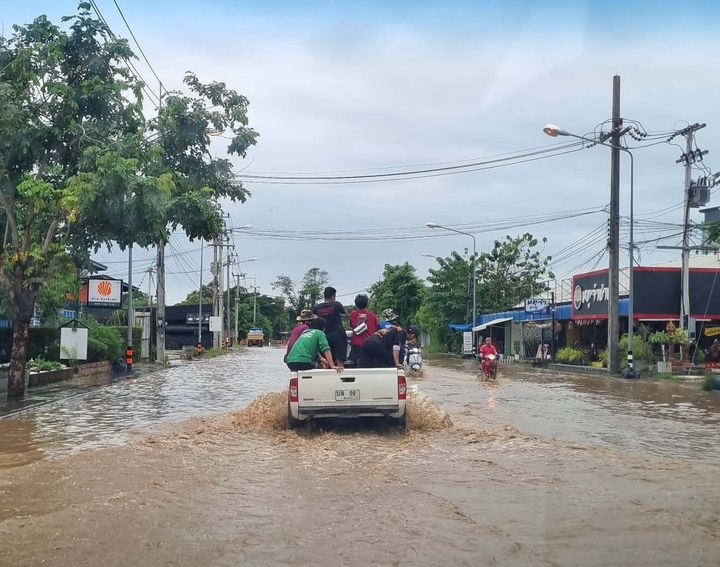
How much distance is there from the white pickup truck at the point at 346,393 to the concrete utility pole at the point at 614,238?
67.5 feet

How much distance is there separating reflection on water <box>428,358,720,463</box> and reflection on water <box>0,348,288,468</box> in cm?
584

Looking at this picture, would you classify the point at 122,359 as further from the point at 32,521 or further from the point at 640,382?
the point at 32,521

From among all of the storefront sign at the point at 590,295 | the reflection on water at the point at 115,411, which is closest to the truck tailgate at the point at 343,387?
the reflection on water at the point at 115,411

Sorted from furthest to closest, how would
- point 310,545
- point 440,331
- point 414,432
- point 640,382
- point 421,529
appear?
1. point 440,331
2. point 640,382
3. point 414,432
4. point 421,529
5. point 310,545

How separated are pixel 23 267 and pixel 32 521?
1149 cm

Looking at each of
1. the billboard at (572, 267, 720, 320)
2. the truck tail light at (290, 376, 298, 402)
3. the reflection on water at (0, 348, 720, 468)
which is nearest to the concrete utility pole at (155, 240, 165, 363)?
the reflection on water at (0, 348, 720, 468)

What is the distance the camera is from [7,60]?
53.8 ft

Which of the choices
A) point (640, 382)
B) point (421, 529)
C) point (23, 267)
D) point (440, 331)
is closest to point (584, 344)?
point (640, 382)

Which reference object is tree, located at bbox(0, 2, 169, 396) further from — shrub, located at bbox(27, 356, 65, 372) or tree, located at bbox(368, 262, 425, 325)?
A: tree, located at bbox(368, 262, 425, 325)

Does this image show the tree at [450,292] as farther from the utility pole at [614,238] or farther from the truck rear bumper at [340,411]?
the truck rear bumper at [340,411]

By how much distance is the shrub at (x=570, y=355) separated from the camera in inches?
1425

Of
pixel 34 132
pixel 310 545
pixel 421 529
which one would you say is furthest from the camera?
pixel 34 132

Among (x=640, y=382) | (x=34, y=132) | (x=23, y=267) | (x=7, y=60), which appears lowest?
(x=640, y=382)

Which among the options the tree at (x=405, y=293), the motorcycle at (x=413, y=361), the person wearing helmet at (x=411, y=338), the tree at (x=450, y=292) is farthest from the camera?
the tree at (x=405, y=293)
